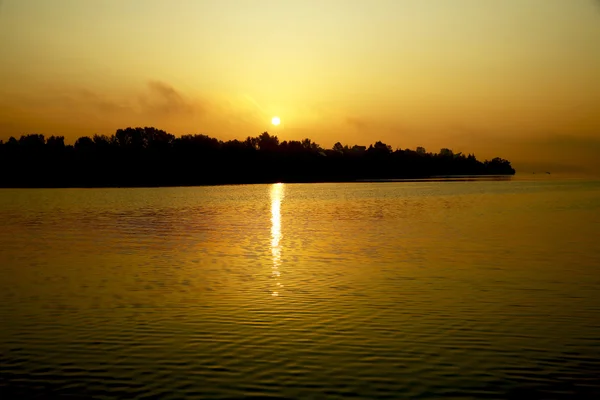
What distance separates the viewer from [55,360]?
17078mm

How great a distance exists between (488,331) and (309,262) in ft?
54.2

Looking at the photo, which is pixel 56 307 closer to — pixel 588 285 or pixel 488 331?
pixel 488 331

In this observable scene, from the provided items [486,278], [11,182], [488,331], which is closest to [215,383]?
[488,331]

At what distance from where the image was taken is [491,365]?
16250mm

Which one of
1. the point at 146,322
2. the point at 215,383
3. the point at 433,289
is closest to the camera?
the point at 215,383

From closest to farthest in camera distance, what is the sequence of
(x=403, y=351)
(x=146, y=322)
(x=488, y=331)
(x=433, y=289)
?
(x=403, y=351), (x=488, y=331), (x=146, y=322), (x=433, y=289)

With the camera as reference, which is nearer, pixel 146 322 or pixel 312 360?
pixel 312 360

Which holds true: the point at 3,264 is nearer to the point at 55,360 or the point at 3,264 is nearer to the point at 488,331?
the point at 55,360

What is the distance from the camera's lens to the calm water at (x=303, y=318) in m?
15.2

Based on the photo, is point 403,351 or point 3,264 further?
point 3,264

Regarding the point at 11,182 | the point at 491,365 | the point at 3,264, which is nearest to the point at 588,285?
the point at 491,365

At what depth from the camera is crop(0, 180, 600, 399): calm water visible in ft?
49.9

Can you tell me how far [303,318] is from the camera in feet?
70.9

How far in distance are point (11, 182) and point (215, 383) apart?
20185 cm
